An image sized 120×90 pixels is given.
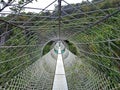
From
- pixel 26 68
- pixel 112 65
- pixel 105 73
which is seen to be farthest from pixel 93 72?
pixel 26 68

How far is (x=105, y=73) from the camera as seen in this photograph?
4.96 m

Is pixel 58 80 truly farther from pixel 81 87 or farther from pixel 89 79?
pixel 89 79

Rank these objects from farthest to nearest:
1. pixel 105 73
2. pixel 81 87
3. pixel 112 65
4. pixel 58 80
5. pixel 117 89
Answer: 1. pixel 112 65
2. pixel 105 73
3. pixel 117 89
4. pixel 81 87
5. pixel 58 80

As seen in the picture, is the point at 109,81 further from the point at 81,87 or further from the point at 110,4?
the point at 110,4

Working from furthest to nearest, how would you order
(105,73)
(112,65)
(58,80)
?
(112,65) → (105,73) → (58,80)

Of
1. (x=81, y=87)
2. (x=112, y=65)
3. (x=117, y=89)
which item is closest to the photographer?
(x=81, y=87)

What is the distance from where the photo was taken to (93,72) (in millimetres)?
4766

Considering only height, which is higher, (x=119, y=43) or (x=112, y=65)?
(x=119, y=43)

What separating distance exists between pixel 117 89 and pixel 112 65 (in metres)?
1.13

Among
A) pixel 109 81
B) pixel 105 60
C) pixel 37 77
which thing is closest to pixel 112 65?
pixel 105 60

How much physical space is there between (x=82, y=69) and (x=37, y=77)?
1.05m

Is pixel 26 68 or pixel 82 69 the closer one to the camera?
pixel 26 68

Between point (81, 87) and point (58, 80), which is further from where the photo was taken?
point (81, 87)

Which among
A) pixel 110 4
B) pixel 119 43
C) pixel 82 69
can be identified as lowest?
pixel 82 69
